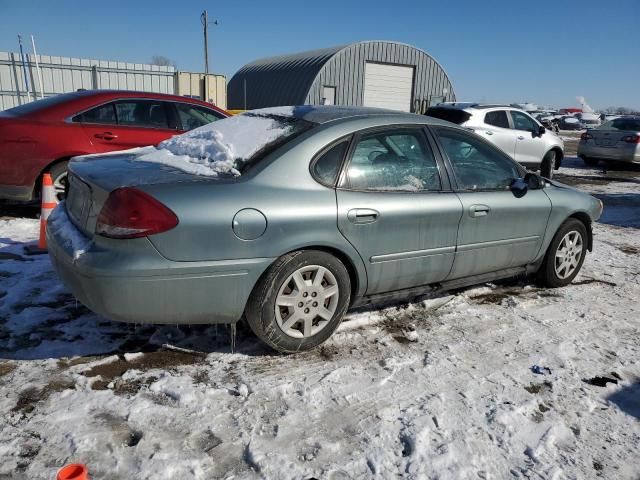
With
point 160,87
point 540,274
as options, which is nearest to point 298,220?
point 540,274

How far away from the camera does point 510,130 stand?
1148 centimetres

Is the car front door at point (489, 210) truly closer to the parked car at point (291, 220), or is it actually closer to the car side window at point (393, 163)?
the parked car at point (291, 220)

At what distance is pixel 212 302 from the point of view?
295 centimetres

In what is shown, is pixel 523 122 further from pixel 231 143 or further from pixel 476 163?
pixel 231 143

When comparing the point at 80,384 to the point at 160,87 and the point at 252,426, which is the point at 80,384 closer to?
the point at 252,426

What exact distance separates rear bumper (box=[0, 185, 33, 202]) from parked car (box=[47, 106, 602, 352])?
8.94 feet

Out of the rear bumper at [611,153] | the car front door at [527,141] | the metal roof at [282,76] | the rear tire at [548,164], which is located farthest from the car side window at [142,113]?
the metal roof at [282,76]

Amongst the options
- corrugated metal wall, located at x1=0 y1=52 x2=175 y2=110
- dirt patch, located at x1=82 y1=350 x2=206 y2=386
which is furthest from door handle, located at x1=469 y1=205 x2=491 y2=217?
corrugated metal wall, located at x1=0 y1=52 x2=175 y2=110

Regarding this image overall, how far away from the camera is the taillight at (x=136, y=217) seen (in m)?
2.75

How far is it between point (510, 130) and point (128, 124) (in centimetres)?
817

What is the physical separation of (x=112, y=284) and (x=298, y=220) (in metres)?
1.05

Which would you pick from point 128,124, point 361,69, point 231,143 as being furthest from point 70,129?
point 361,69

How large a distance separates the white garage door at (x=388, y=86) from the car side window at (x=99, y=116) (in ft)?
83.6

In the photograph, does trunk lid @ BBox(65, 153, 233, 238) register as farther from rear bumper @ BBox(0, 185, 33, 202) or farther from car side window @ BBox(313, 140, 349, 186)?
rear bumper @ BBox(0, 185, 33, 202)
